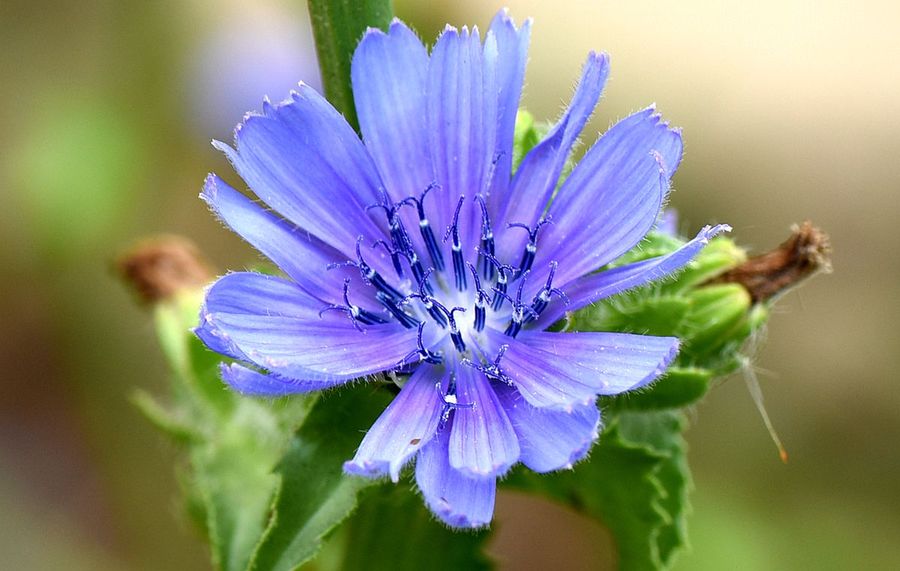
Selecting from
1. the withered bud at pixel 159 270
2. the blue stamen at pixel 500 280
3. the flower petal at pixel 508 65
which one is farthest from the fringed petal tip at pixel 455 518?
the withered bud at pixel 159 270

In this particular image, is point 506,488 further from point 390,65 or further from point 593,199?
point 390,65

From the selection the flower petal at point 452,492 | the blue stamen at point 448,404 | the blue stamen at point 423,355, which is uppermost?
the blue stamen at point 423,355

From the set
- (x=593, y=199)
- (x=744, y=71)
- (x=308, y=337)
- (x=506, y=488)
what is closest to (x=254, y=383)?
(x=308, y=337)

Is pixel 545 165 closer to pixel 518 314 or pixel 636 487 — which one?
pixel 518 314

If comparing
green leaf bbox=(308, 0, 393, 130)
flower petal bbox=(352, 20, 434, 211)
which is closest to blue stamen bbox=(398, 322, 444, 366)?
flower petal bbox=(352, 20, 434, 211)

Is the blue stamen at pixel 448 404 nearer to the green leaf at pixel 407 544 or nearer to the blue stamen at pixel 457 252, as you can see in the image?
the blue stamen at pixel 457 252

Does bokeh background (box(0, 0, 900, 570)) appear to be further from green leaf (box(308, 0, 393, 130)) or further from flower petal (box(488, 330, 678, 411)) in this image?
green leaf (box(308, 0, 393, 130))
